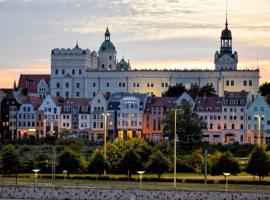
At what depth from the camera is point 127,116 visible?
15088 cm

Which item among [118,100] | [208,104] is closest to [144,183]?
[208,104]

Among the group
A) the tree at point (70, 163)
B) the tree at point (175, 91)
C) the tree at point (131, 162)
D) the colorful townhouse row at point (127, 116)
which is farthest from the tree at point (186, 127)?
the tree at point (131, 162)

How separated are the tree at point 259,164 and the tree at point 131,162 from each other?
913 centimetres

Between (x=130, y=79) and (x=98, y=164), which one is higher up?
(x=130, y=79)

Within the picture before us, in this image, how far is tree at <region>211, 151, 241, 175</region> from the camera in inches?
2965

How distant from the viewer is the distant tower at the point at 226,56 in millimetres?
194000

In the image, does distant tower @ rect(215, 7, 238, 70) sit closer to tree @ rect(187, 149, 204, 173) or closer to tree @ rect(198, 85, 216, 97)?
tree @ rect(198, 85, 216, 97)

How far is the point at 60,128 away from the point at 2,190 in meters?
91.9

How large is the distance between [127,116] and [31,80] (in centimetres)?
4702

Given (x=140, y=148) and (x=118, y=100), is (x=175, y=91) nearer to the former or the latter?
(x=118, y=100)

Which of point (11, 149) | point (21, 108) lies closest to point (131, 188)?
point (11, 149)

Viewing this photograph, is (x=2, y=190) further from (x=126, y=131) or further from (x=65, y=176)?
(x=126, y=131)

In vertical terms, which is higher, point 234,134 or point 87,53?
point 87,53

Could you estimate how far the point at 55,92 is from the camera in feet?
608
